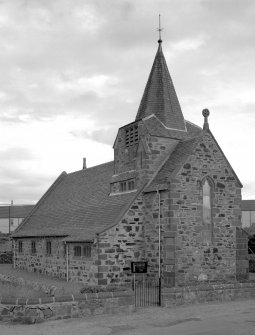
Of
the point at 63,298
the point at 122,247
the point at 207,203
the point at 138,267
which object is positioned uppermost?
the point at 207,203

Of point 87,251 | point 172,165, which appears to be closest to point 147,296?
point 87,251

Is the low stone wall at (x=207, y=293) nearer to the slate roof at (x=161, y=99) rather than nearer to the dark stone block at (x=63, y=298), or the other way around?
the dark stone block at (x=63, y=298)

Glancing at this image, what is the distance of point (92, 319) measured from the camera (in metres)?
17.1

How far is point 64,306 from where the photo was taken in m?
17.0

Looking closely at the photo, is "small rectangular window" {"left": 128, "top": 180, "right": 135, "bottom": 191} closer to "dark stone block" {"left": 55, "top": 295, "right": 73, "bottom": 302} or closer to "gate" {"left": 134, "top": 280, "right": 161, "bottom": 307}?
"gate" {"left": 134, "top": 280, "right": 161, "bottom": 307}

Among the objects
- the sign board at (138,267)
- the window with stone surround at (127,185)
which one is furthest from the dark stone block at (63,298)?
the window with stone surround at (127,185)

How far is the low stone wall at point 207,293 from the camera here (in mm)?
19844

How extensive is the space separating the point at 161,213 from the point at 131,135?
5.67m

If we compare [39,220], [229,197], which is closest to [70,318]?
[229,197]

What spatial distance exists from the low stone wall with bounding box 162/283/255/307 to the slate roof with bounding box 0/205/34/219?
7704 cm

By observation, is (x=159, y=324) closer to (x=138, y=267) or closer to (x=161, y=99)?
(x=138, y=267)

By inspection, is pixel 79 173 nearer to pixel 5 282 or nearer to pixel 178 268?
pixel 5 282

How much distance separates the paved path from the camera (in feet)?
49.6

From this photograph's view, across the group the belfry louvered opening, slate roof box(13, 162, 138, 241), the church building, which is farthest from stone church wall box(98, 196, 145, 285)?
the belfry louvered opening
